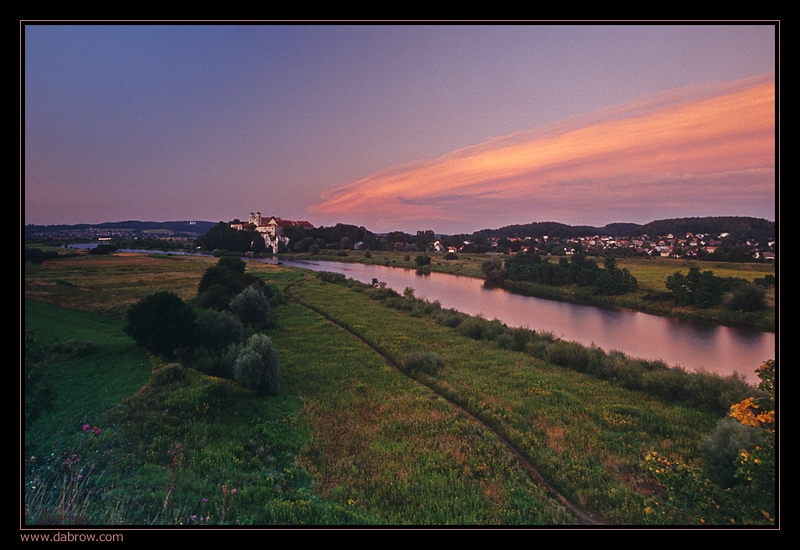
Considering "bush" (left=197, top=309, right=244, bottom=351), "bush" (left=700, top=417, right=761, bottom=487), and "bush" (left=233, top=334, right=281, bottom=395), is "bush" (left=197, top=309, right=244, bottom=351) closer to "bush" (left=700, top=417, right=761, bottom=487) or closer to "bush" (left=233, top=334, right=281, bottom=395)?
"bush" (left=233, top=334, right=281, bottom=395)

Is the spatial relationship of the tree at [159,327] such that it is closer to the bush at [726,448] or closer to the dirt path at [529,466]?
the dirt path at [529,466]

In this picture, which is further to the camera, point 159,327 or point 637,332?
point 637,332

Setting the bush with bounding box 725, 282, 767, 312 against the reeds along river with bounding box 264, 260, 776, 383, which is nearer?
the reeds along river with bounding box 264, 260, 776, 383

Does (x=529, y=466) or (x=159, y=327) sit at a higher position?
(x=159, y=327)

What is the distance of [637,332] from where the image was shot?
24078mm

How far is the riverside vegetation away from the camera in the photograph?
15.8ft

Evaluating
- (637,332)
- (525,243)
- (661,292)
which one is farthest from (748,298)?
(525,243)

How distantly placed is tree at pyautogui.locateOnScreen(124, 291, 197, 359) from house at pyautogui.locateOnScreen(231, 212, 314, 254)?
293 feet

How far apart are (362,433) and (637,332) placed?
24.8 m

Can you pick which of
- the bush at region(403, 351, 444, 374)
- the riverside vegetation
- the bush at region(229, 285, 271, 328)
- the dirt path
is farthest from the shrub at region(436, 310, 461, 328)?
the bush at region(229, 285, 271, 328)

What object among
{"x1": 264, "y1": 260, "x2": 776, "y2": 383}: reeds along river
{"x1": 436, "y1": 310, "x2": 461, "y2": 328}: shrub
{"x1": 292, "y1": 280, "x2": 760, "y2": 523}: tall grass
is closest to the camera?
{"x1": 292, "y1": 280, "x2": 760, "y2": 523}: tall grass

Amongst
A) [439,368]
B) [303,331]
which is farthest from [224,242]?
[439,368]

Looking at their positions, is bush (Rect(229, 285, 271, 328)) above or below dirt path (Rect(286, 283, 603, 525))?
above

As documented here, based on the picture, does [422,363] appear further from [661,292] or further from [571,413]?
[661,292]
